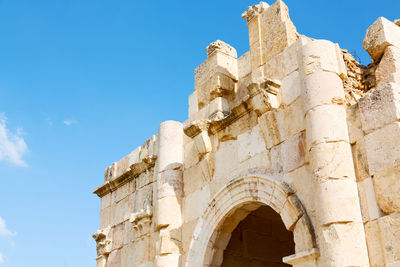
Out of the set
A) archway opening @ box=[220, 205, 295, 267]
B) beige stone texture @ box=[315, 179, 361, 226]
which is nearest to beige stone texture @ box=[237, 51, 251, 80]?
archway opening @ box=[220, 205, 295, 267]

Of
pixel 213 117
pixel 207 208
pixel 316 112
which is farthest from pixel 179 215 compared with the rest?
pixel 316 112

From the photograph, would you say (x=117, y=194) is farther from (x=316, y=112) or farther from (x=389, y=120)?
(x=389, y=120)

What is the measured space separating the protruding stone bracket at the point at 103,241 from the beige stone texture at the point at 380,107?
6038 mm

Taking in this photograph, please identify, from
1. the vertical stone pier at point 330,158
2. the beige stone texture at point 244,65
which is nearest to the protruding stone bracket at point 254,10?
the beige stone texture at point 244,65

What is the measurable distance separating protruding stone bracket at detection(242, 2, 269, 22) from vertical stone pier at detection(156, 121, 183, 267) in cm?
222

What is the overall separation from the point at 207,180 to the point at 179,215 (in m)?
0.80

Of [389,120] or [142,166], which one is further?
[142,166]

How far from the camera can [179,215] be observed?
756 cm

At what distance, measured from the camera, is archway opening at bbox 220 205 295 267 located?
7805 millimetres

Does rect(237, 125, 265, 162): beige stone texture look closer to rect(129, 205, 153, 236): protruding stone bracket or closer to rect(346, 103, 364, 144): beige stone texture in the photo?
rect(346, 103, 364, 144): beige stone texture

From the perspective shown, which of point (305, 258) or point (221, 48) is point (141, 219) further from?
point (305, 258)

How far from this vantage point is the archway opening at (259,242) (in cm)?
780

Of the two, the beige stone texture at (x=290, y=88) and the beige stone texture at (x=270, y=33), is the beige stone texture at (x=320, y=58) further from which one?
the beige stone texture at (x=270, y=33)

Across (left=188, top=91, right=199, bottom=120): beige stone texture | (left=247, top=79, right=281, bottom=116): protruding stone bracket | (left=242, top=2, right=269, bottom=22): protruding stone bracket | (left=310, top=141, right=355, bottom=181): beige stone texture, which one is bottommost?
(left=310, top=141, right=355, bottom=181): beige stone texture
